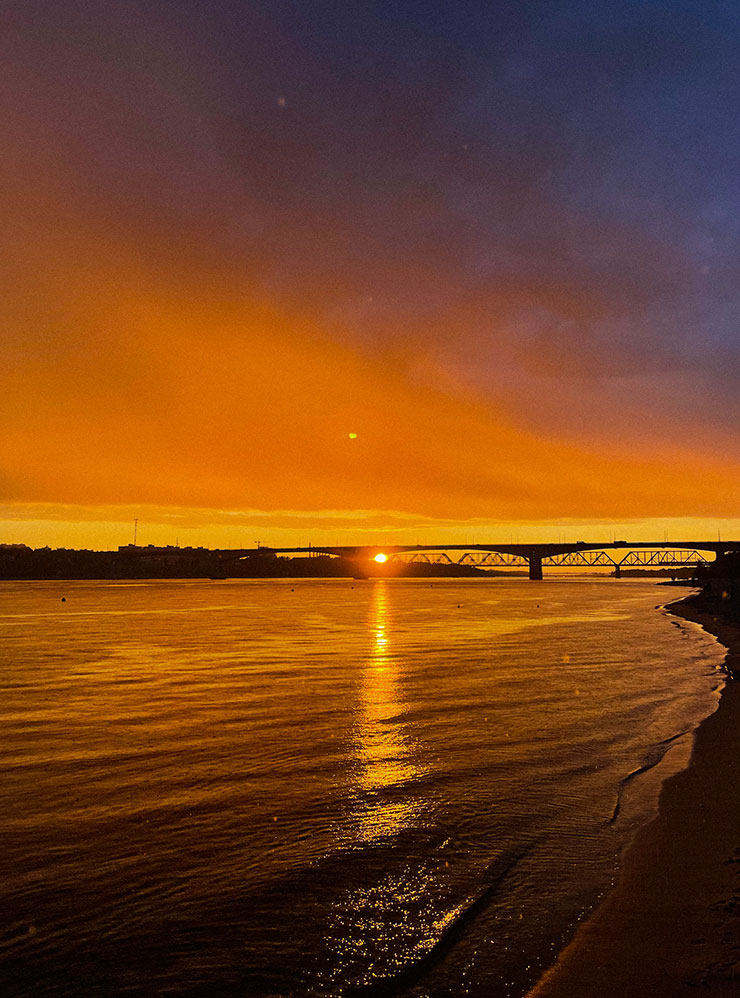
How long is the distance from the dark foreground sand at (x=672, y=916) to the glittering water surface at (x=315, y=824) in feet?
1.16

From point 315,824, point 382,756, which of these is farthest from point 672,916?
point 382,756

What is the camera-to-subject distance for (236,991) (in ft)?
24.0

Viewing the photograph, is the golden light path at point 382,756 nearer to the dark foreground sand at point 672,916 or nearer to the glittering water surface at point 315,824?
the glittering water surface at point 315,824

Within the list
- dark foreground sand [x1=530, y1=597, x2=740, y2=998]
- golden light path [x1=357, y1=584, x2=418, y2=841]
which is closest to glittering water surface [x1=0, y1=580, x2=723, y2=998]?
golden light path [x1=357, y1=584, x2=418, y2=841]

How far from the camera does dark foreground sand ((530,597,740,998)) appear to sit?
7211 mm

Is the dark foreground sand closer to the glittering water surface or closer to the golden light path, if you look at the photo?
the glittering water surface

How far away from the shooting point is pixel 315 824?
1230cm

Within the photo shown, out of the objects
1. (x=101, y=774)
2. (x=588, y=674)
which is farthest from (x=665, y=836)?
(x=588, y=674)

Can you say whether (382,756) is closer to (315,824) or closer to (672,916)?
(315,824)

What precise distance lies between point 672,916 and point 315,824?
5979 mm

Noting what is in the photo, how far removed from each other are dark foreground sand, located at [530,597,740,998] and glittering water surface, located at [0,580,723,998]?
1.16 feet

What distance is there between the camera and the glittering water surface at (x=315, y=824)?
7945 mm

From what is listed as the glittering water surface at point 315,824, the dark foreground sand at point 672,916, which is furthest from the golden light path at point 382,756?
the dark foreground sand at point 672,916

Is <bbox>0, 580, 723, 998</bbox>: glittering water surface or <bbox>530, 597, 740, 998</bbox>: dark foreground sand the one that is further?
<bbox>0, 580, 723, 998</bbox>: glittering water surface
